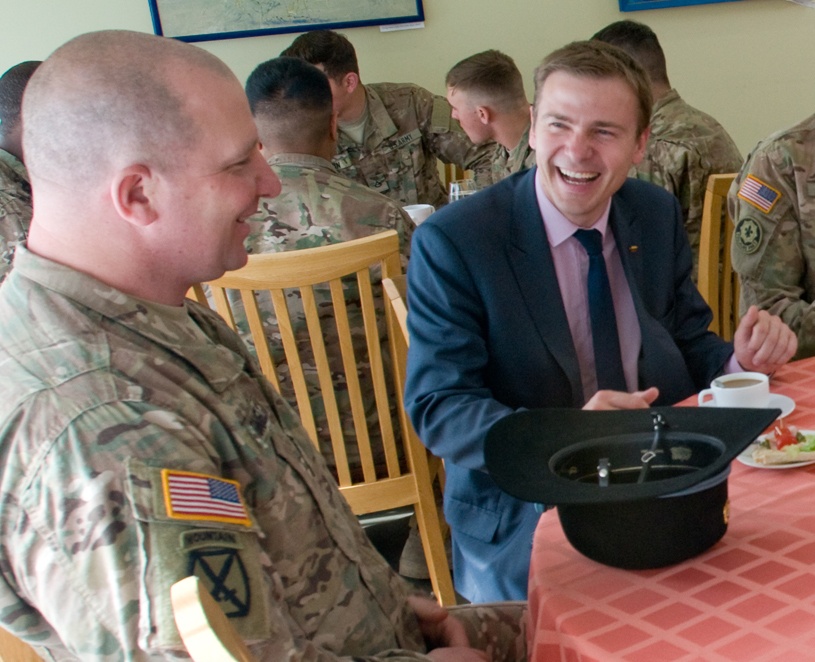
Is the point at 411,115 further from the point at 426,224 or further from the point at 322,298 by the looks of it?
the point at 426,224

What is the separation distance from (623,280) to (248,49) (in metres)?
2.75

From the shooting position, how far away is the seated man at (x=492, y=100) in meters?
3.49

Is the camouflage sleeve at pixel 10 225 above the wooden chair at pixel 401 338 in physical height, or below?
above

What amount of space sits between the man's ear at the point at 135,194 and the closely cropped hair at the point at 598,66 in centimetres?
91

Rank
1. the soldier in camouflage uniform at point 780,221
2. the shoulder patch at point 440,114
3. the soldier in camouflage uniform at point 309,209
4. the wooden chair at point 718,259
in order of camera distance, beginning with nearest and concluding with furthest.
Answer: the soldier in camouflage uniform at point 780,221, the soldier in camouflage uniform at point 309,209, the wooden chair at point 718,259, the shoulder patch at point 440,114

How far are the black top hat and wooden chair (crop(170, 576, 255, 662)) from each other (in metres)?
0.37

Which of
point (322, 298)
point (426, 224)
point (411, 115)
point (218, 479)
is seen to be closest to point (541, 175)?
point (426, 224)

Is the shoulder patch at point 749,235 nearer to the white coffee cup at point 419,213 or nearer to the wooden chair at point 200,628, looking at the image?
the white coffee cup at point 419,213

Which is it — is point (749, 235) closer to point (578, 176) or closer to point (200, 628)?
point (578, 176)

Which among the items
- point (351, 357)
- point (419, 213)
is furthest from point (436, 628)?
point (419, 213)

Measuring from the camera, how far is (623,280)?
166 centimetres

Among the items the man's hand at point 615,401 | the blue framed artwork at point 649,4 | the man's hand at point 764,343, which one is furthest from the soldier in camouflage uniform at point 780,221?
the blue framed artwork at point 649,4

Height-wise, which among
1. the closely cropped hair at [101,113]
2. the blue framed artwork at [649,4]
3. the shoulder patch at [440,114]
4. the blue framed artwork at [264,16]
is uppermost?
the blue framed artwork at [264,16]

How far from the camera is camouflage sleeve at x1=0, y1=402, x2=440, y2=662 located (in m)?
0.75
